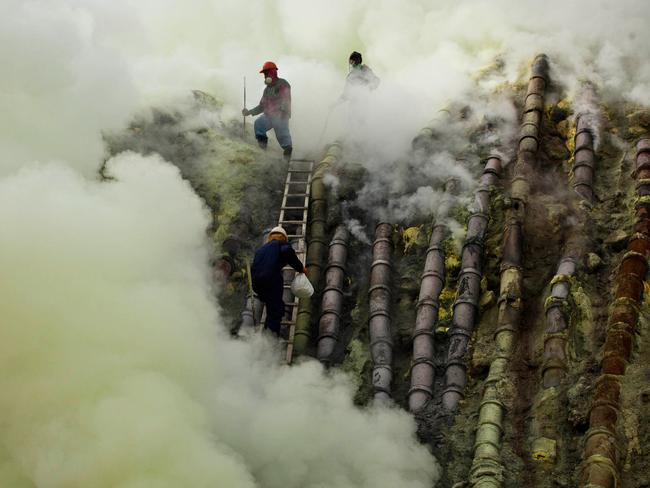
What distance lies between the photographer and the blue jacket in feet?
27.8

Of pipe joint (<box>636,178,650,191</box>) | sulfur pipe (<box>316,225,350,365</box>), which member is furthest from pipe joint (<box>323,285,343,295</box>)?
pipe joint (<box>636,178,650,191</box>)

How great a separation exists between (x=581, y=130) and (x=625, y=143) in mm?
551

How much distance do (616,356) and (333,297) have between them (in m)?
3.33

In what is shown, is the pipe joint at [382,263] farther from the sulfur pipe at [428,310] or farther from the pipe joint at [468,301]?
the pipe joint at [468,301]

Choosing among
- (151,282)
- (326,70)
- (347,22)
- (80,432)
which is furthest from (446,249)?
(347,22)

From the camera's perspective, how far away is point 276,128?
11.2 meters

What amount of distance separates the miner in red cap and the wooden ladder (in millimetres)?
323

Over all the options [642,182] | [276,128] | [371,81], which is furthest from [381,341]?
[371,81]

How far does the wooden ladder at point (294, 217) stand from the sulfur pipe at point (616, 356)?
3.22 metres

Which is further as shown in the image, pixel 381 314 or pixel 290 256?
pixel 381 314

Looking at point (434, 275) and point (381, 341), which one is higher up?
point (434, 275)

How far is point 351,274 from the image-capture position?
9516 millimetres

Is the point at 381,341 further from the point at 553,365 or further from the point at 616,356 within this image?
the point at 616,356

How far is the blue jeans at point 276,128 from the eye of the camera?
36.6 feet
